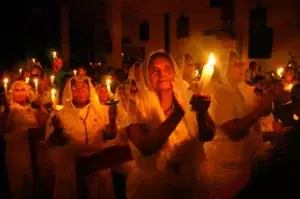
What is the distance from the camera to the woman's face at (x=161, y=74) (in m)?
3.50

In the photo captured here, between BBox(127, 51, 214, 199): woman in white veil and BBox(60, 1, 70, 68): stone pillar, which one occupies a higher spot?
BBox(60, 1, 70, 68): stone pillar

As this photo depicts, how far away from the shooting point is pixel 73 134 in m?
5.48

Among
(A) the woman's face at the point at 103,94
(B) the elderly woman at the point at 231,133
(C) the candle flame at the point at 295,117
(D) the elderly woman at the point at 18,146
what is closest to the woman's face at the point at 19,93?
(D) the elderly woman at the point at 18,146

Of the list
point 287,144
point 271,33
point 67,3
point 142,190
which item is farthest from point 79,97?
point 67,3

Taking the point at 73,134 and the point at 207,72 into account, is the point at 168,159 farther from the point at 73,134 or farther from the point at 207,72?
the point at 73,134

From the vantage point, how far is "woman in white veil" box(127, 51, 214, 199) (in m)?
3.45

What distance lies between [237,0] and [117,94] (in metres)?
9.10

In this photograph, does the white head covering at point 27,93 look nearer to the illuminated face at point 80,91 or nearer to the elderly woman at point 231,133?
the illuminated face at point 80,91

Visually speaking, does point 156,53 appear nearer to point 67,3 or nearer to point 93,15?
point 67,3

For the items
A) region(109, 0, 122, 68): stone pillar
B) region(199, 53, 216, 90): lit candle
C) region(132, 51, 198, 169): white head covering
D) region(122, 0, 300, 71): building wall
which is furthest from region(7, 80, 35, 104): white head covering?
region(109, 0, 122, 68): stone pillar

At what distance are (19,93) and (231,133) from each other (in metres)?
3.73

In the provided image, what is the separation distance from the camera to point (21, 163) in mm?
6906

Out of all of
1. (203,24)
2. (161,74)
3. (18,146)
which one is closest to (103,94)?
(18,146)

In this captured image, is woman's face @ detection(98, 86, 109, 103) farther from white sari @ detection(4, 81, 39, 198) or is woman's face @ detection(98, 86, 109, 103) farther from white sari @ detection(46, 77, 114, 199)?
white sari @ detection(4, 81, 39, 198)
